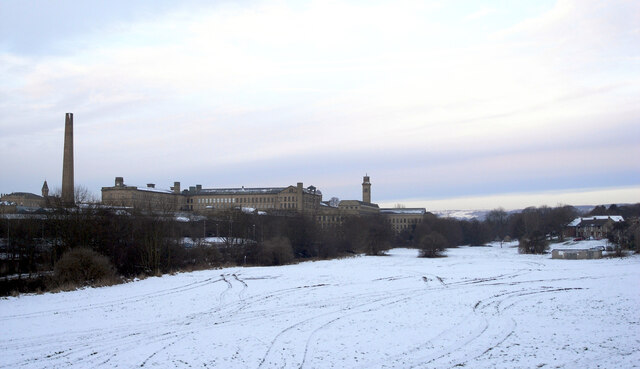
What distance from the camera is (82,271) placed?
38.4 meters

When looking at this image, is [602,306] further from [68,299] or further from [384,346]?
[68,299]

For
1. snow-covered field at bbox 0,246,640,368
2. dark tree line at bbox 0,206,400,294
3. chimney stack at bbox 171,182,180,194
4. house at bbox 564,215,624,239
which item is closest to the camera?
snow-covered field at bbox 0,246,640,368

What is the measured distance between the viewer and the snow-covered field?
16.5 metres

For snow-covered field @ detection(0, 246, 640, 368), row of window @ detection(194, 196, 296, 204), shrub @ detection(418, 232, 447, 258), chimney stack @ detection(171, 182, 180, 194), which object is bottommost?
shrub @ detection(418, 232, 447, 258)

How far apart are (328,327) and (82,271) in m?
23.7

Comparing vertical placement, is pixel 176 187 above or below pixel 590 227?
above

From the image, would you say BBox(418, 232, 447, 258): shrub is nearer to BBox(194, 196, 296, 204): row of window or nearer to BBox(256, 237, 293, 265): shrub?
BBox(256, 237, 293, 265): shrub

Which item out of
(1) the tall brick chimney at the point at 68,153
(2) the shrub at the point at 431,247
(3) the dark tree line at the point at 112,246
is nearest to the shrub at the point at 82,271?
(3) the dark tree line at the point at 112,246

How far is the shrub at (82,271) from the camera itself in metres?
37.6

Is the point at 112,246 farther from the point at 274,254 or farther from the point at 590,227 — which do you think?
the point at 590,227

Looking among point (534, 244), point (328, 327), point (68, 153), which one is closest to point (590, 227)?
point (534, 244)

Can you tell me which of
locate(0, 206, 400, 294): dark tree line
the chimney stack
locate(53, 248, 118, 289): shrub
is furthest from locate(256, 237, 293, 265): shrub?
the chimney stack

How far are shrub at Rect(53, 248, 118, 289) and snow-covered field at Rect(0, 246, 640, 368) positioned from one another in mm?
3158

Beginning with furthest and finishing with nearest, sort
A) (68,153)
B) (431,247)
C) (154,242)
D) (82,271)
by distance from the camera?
(68,153) < (431,247) < (154,242) < (82,271)
